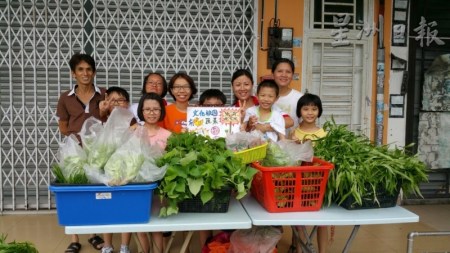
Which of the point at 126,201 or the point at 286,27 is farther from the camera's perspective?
the point at 286,27

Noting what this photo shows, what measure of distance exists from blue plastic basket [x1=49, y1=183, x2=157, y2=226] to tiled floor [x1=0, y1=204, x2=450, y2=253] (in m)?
1.89

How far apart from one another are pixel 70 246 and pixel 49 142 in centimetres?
159

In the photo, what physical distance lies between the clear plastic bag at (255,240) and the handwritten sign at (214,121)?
811 mm

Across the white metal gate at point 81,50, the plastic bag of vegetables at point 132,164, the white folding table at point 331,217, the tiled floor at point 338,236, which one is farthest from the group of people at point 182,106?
the white metal gate at point 81,50

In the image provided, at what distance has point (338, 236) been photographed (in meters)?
4.43

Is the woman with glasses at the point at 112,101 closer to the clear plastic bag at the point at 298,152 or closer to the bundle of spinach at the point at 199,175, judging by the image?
the bundle of spinach at the point at 199,175

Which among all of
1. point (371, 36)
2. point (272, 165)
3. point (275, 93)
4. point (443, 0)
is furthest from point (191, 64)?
point (443, 0)

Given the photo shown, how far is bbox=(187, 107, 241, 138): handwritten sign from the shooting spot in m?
2.77

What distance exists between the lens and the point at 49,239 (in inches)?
166

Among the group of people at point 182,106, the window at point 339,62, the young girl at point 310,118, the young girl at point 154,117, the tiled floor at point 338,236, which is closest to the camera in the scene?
the young girl at point 154,117

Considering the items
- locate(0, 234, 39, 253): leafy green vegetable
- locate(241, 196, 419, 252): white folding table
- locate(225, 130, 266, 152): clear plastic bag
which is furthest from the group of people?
locate(0, 234, 39, 253): leafy green vegetable

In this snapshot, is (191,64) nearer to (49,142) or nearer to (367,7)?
(49,142)

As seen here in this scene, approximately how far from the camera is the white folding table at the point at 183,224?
212 centimetres

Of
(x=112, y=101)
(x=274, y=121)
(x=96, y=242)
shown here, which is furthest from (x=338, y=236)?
(x=112, y=101)
